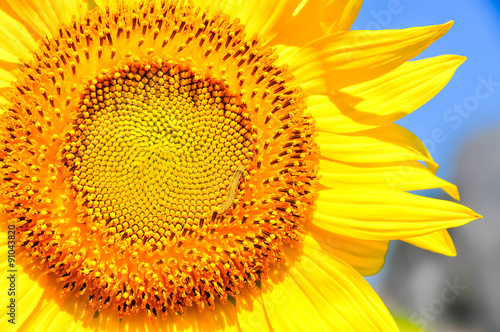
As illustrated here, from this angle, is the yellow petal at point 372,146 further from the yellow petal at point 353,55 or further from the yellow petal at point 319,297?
the yellow petal at point 319,297

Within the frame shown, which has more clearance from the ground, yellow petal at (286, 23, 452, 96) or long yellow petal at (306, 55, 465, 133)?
yellow petal at (286, 23, 452, 96)

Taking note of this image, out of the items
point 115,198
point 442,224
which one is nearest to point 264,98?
point 115,198

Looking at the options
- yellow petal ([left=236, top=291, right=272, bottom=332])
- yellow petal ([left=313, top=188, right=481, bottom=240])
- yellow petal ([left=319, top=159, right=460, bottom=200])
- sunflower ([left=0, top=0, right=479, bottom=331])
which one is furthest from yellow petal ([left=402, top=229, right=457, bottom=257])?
yellow petal ([left=236, top=291, right=272, bottom=332])

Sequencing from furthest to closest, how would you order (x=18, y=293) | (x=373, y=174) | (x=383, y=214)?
(x=373, y=174) → (x=383, y=214) → (x=18, y=293)

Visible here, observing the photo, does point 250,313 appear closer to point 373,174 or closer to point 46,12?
point 373,174

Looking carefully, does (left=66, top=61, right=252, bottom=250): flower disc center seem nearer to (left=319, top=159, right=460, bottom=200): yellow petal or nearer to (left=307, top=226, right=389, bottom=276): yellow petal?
(left=319, top=159, right=460, bottom=200): yellow petal

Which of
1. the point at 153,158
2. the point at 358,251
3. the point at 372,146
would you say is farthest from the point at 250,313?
the point at 372,146

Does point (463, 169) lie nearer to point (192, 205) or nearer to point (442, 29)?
point (442, 29)
